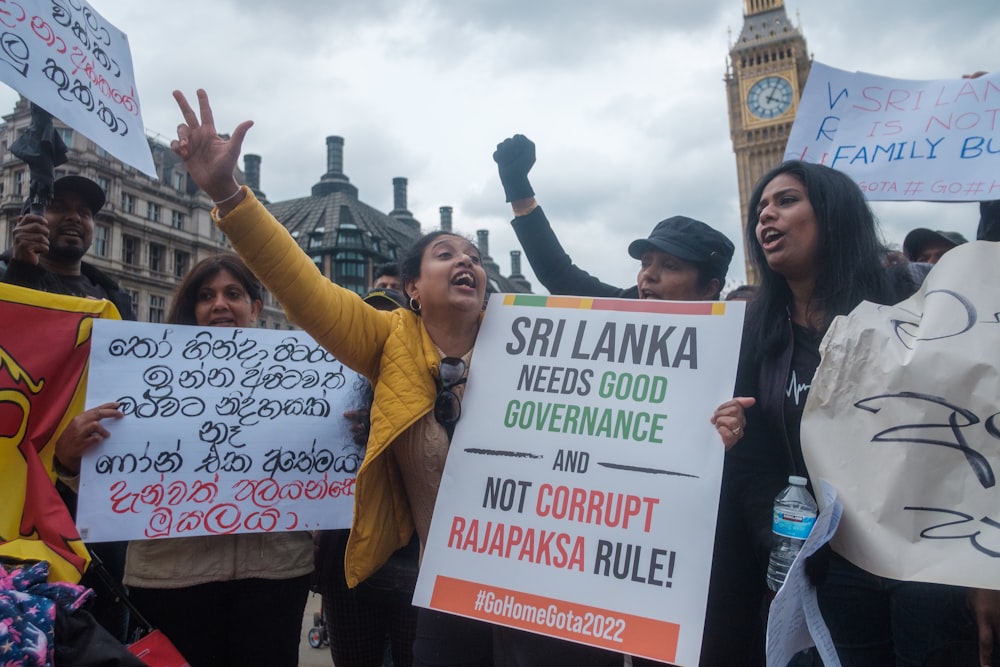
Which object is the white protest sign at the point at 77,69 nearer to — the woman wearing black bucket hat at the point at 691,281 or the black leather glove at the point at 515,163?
the black leather glove at the point at 515,163

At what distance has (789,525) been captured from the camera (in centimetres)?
146

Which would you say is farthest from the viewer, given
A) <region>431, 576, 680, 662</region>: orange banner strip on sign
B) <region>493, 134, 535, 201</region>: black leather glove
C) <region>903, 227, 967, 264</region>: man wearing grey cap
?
<region>903, 227, 967, 264</region>: man wearing grey cap

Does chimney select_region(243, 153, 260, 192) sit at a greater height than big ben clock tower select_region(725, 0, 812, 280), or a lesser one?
lesser

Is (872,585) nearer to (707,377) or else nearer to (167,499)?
(707,377)

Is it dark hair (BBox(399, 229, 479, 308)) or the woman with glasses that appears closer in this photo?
the woman with glasses

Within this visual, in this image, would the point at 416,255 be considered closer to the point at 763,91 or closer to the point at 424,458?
the point at 424,458

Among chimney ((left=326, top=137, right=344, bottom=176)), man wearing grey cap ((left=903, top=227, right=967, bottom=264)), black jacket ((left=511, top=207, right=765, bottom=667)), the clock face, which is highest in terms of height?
the clock face

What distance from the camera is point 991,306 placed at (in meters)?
1.47

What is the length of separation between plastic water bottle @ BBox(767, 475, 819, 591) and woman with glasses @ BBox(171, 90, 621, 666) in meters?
0.60

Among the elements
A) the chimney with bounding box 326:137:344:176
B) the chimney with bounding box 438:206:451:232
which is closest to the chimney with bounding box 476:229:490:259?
the chimney with bounding box 438:206:451:232

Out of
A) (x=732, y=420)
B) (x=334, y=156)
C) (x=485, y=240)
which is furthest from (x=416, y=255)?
(x=485, y=240)

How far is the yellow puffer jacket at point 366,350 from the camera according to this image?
5.84ft

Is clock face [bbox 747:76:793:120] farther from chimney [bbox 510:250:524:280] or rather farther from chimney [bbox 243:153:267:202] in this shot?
chimney [bbox 243:153:267:202]

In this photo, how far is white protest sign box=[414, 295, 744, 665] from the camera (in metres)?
1.61
